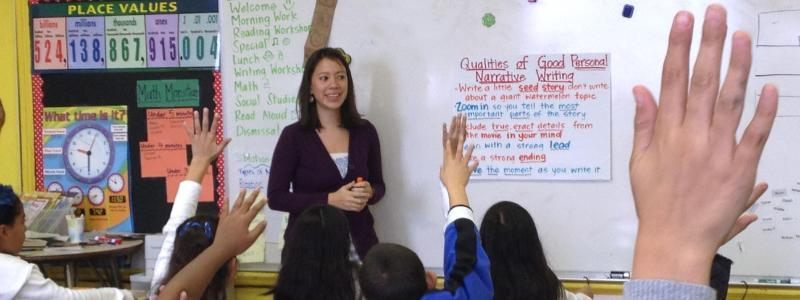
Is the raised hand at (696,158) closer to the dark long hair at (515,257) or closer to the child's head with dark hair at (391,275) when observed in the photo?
the child's head with dark hair at (391,275)

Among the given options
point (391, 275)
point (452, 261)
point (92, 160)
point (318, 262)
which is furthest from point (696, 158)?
point (92, 160)

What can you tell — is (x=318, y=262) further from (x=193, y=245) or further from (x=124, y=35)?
(x=124, y=35)

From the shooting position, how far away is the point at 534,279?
215 cm

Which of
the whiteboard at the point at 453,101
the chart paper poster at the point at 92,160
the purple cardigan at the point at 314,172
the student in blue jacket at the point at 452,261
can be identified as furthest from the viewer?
the chart paper poster at the point at 92,160

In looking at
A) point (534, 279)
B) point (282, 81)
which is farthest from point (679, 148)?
point (282, 81)

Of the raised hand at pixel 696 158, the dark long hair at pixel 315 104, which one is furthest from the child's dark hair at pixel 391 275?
the dark long hair at pixel 315 104

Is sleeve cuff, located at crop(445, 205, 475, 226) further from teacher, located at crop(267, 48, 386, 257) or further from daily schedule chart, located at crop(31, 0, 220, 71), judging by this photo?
daily schedule chart, located at crop(31, 0, 220, 71)

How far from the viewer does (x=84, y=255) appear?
3.40 meters

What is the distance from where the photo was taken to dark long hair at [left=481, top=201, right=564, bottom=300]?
2127 mm

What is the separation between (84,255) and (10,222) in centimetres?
117

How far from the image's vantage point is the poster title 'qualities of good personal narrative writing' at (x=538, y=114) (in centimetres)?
323

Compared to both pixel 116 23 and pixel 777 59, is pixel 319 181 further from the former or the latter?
pixel 777 59

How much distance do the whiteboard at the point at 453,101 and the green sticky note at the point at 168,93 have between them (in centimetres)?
17

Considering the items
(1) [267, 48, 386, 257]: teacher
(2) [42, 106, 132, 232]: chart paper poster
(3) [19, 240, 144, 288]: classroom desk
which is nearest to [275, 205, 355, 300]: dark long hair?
(1) [267, 48, 386, 257]: teacher
